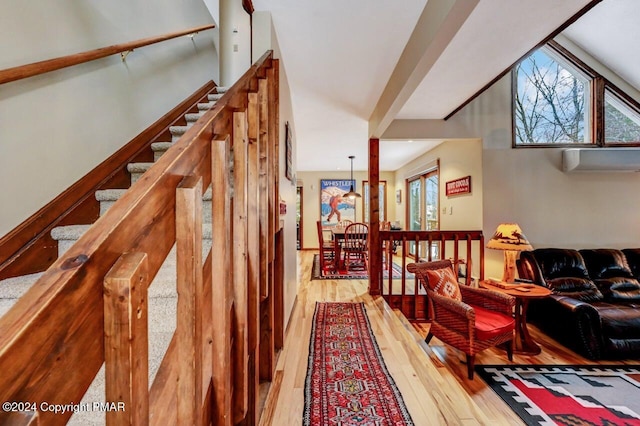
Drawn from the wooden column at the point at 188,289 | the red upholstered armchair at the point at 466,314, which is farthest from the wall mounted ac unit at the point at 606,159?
the wooden column at the point at 188,289

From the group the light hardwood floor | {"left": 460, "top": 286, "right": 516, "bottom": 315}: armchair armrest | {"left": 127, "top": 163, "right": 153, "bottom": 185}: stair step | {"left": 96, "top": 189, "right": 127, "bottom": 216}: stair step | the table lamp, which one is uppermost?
{"left": 127, "top": 163, "right": 153, "bottom": 185}: stair step

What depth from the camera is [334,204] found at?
851 centimetres

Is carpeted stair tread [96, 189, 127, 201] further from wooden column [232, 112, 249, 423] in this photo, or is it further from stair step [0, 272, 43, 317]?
wooden column [232, 112, 249, 423]

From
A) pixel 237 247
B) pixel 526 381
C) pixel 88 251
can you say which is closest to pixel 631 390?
pixel 526 381

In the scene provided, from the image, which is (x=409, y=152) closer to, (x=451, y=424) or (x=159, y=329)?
(x=451, y=424)

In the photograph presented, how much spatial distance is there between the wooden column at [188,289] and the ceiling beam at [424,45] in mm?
1746

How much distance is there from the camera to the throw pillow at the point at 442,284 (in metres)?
2.73

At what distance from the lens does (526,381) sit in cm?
227

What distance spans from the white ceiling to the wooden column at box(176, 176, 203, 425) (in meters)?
1.89

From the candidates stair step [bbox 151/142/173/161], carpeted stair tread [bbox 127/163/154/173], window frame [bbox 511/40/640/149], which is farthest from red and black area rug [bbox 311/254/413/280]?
carpeted stair tread [bbox 127/163/154/173]

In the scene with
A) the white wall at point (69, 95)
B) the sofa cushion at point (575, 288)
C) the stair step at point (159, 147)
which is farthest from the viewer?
the sofa cushion at point (575, 288)

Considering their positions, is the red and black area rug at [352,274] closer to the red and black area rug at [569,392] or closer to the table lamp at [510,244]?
the table lamp at [510,244]

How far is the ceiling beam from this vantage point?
159 centimetres

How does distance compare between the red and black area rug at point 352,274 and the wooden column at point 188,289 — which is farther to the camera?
the red and black area rug at point 352,274
